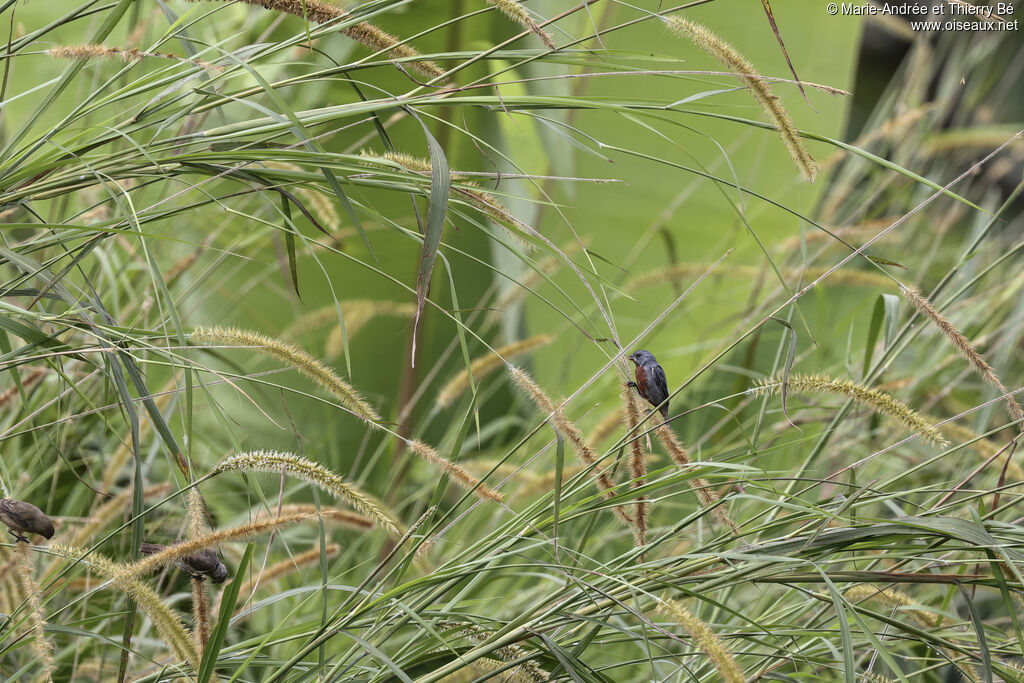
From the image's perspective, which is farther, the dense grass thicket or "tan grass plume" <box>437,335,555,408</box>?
"tan grass plume" <box>437,335,555,408</box>

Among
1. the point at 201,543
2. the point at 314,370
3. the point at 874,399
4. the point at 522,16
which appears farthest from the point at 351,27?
the point at 874,399

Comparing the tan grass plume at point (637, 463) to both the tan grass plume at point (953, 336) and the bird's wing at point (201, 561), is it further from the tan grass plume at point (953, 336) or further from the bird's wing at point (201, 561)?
the bird's wing at point (201, 561)

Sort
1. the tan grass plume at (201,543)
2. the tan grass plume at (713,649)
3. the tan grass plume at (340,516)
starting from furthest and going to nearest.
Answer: the tan grass plume at (340,516) → the tan grass plume at (201,543) → the tan grass plume at (713,649)

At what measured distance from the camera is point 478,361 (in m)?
1.04

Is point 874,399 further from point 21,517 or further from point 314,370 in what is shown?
point 21,517

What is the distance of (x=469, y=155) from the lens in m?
1.84

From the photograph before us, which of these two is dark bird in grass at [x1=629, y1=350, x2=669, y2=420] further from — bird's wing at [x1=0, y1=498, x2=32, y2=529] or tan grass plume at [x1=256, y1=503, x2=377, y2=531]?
bird's wing at [x1=0, y1=498, x2=32, y2=529]

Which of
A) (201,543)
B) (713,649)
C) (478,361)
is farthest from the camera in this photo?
(478,361)

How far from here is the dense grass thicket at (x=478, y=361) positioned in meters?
0.64

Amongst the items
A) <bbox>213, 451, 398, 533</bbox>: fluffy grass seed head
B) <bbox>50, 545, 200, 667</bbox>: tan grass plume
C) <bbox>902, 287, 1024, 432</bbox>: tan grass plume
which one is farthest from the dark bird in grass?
<bbox>50, 545, 200, 667</bbox>: tan grass plume

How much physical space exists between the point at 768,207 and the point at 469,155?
749mm

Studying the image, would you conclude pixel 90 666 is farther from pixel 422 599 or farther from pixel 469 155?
pixel 469 155

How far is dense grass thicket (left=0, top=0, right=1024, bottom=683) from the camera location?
2.09 feet

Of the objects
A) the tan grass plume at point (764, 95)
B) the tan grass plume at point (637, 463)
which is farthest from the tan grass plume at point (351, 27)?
the tan grass plume at point (637, 463)
